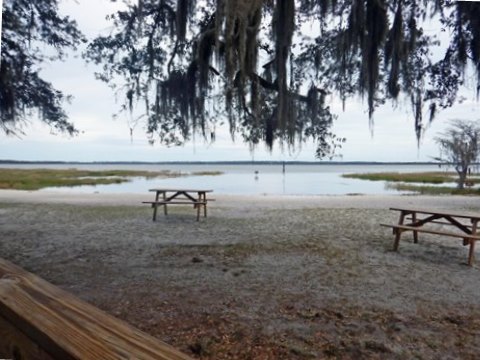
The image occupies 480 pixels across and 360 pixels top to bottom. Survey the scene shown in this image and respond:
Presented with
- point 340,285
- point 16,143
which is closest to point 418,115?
point 340,285

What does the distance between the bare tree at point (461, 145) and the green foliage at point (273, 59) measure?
15264 mm

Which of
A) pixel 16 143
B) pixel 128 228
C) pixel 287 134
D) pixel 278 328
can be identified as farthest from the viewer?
pixel 128 228

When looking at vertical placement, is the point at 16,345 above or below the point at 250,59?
below

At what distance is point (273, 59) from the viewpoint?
4.13m

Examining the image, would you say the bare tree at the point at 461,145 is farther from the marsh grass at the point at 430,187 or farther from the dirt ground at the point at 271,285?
the dirt ground at the point at 271,285

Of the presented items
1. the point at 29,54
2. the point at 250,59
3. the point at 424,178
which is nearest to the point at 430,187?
the point at 424,178

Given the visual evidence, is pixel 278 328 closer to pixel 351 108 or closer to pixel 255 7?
pixel 255 7

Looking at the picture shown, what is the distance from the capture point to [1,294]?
567mm

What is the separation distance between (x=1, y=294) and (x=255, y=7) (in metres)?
2.61

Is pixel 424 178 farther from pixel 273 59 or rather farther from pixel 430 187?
pixel 273 59

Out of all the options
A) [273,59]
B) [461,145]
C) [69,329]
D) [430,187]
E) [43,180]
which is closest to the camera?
[69,329]

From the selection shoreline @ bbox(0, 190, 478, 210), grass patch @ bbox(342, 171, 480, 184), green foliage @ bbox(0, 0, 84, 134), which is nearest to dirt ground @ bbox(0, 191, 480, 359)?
green foliage @ bbox(0, 0, 84, 134)

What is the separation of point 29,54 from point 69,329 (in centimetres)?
407

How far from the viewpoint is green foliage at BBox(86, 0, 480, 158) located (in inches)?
125
